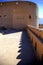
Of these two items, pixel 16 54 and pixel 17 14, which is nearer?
pixel 16 54

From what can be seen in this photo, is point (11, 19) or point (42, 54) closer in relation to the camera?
point (42, 54)

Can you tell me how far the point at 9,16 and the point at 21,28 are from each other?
2272 mm

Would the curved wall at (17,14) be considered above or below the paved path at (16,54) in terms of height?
above

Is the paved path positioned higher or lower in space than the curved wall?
lower

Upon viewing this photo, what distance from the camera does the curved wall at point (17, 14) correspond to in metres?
17.0

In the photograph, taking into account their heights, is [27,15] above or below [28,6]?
below

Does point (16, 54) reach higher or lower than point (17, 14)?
lower

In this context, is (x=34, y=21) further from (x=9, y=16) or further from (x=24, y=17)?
(x=9, y=16)

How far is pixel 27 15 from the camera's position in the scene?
17.2m

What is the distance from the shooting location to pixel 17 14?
17.2 m

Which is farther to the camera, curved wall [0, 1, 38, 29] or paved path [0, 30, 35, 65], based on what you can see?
curved wall [0, 1, 38, 29]

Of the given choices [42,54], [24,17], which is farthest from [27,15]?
[42,54]

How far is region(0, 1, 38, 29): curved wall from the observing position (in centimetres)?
1703

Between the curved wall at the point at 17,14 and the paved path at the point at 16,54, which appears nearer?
the paved path at the point at 16,54
